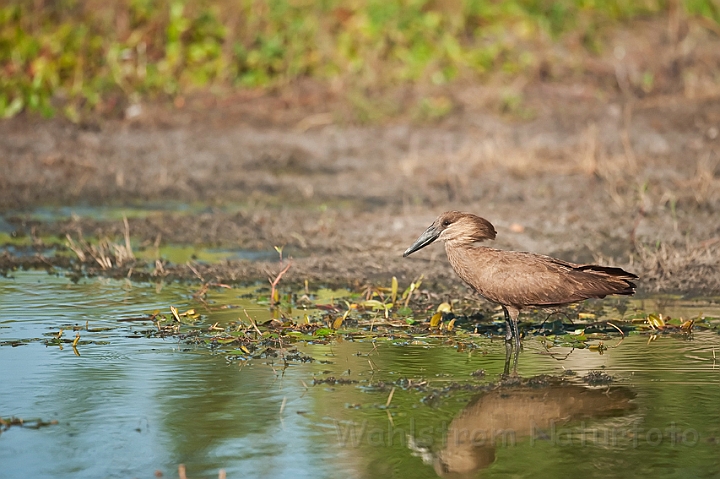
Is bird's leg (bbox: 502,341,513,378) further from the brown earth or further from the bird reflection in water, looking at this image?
the brown earth

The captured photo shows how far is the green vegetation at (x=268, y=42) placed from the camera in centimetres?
1502

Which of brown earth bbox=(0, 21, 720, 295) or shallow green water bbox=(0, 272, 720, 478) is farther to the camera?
brown earth bbox=(0, 21, 720, 295)

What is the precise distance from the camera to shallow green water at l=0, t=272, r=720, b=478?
480 cm

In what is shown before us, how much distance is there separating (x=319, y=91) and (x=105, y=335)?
863 centimetres

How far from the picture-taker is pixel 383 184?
12.7 metres

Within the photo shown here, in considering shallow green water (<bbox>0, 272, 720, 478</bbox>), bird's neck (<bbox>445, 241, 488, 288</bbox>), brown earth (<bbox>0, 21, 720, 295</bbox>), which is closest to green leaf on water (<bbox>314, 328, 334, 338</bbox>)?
shallow green water (<bbox>0, 272, 720, 478</bbox>)

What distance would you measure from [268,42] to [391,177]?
3.65 metres

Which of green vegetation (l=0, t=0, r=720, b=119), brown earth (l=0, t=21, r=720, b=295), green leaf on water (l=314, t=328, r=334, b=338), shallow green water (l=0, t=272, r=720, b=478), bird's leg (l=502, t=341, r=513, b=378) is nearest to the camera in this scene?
shallow green water (l=0, t=272, r=720, b=478)

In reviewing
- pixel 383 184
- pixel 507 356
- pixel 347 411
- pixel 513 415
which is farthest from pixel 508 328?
pixel 383 184

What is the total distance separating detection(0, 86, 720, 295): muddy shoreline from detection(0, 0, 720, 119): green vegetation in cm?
63

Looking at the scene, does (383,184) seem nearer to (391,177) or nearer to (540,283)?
(391,177)

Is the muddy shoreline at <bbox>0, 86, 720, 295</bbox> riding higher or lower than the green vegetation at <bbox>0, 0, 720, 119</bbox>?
lower

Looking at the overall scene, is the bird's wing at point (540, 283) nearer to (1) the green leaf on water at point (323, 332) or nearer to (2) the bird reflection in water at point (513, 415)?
(2) the bird reflection in water at point (513, 415)

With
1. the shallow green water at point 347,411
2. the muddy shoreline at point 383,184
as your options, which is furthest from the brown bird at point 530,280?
the muddy shoreline at point 383,184
